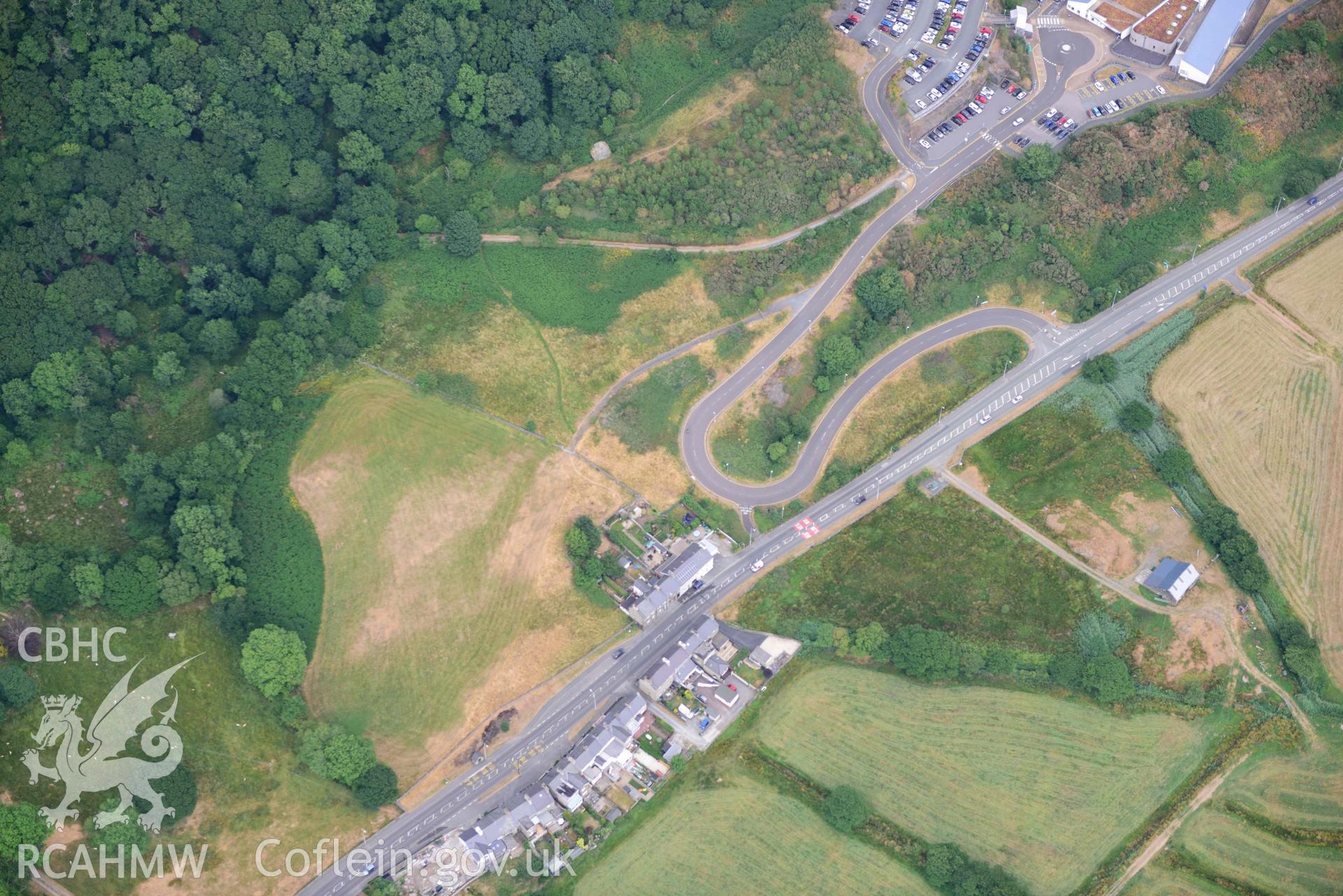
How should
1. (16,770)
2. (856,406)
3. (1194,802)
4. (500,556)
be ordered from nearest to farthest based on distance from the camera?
(16,770) < (1194,802) < (500,556) < (856,406)

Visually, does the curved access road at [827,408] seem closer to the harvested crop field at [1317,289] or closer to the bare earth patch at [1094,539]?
the bare earth patch at [1094,539]

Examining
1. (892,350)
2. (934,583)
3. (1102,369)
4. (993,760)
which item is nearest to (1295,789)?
(993,760)

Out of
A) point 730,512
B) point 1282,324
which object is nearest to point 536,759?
point 730,512

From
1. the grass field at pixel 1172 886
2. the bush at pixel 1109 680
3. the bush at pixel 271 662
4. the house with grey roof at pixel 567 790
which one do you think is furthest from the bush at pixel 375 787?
the grass field at pixel 1172 886

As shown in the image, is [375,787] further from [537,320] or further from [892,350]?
[892,350]

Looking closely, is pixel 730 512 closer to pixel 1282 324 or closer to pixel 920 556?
pixel 920 556
